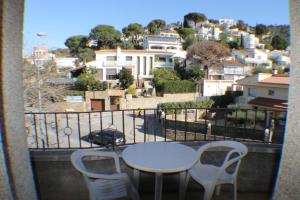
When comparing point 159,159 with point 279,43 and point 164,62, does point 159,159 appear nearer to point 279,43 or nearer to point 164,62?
point 164,62

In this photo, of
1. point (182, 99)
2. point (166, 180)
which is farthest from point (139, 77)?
point (166, 180)

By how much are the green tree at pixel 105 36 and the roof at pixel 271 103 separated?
96.8ft

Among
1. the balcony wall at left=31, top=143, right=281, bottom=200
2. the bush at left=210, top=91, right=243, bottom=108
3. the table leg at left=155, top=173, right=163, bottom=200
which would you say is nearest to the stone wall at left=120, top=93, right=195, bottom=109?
the bush at left=210, top=91, right=243, bottom=108

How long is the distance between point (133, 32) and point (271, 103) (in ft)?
118

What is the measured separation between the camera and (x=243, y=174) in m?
2.69

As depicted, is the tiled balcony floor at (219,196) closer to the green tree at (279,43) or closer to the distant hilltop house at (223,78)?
the distant hilltop house at (223,78)

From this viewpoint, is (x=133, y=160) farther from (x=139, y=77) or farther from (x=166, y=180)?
(x=139, y=77)

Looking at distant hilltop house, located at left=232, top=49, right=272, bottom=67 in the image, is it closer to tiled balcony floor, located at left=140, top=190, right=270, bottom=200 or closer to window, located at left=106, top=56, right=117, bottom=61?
window, located at left=106, top=56, right=117, bottom=61

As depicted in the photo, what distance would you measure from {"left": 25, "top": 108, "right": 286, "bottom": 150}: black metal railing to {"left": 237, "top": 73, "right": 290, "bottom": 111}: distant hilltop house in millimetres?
4112

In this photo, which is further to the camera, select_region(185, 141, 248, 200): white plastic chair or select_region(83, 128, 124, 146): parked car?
select_region(83, 128, 124, 146): parked car

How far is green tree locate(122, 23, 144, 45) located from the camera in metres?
46.2

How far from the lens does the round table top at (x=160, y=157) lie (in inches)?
69.9

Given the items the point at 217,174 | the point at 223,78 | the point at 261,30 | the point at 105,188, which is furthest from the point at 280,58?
the point at 105,188

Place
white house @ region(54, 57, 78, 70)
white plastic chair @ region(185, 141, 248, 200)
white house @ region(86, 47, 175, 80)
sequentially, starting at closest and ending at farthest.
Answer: white plastic chair @ region(185, 141, 248, 200) → white house @ region(54, 57, 78, 70) → white house @ region(86, 47, 175, 80)
